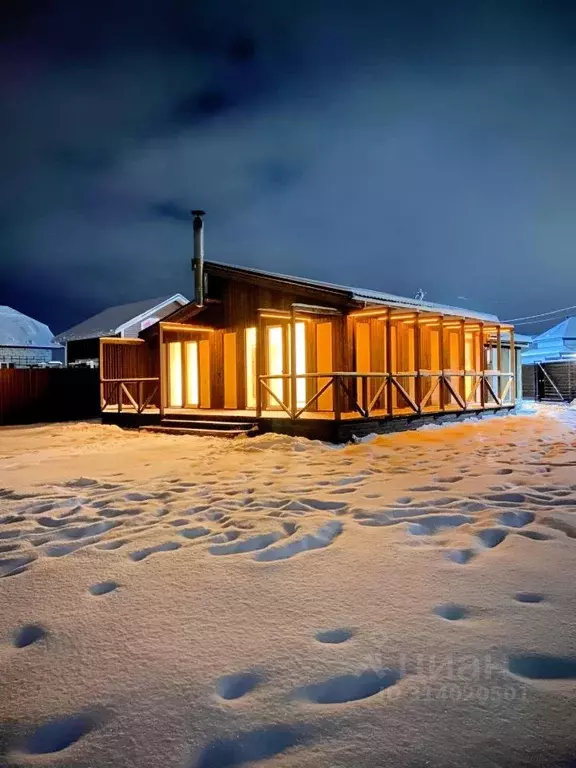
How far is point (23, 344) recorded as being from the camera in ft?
112

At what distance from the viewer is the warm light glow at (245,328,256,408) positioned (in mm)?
14203

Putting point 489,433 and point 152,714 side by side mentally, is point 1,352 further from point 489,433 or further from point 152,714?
point 152,714

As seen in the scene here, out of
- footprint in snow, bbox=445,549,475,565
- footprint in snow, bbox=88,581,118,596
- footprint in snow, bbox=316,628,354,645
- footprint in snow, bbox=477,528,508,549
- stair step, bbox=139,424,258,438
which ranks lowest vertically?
footprint in snow, bbox=88,581,118,596

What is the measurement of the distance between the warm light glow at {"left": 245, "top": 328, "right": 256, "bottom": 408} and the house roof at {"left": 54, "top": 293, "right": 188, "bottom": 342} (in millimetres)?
14237

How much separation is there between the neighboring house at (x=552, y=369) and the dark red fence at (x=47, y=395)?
20.9m

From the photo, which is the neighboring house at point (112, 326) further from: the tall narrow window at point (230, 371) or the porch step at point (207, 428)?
the porch step at point (207, 428)

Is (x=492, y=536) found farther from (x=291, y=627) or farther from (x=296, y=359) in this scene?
(x=296, y=359)

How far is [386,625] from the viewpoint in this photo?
250 centimetres

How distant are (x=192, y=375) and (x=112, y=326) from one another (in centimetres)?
1315

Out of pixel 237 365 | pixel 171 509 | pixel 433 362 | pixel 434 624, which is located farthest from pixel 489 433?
pixel 434 624

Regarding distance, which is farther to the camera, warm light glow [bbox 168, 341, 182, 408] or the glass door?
warm light glow [bbox 168, 341, 182, 408]

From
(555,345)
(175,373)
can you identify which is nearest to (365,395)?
(175,373)

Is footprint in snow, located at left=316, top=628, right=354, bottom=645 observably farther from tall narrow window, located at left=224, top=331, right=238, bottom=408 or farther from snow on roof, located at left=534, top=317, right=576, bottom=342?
snow on roof, located at left=534, top=317, right=576, bottom=342

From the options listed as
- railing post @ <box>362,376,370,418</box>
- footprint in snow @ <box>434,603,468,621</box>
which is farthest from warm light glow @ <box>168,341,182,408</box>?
footprint in snow @ <box>434,603,468,621</box>
